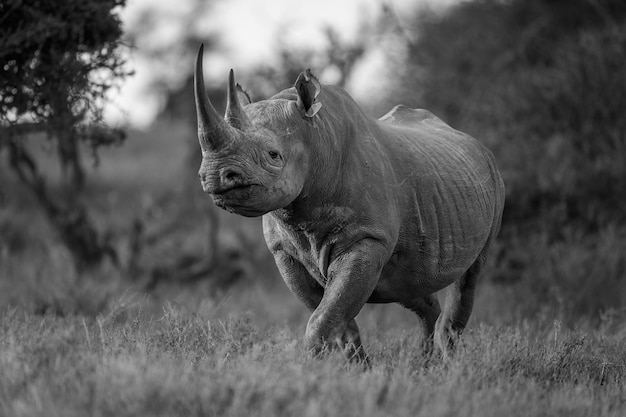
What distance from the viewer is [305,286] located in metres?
5.41

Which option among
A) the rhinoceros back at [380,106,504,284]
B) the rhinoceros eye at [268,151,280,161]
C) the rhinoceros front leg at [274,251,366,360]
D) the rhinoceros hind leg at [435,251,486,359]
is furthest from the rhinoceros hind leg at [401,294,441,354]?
the rhinoceros eye at [268,151,280,161]

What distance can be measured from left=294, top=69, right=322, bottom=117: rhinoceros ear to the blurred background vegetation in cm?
197

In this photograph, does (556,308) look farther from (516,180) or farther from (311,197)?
(311,197)

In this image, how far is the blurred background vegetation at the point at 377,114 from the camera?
7152 mm

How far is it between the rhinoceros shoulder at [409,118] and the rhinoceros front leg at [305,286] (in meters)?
1.52

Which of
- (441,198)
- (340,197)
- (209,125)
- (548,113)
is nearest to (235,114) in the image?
(209,125)

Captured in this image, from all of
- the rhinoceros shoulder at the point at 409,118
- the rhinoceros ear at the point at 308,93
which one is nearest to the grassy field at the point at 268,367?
the rhinoceros ear at the point at 308,93

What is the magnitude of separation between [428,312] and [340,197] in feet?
5.36

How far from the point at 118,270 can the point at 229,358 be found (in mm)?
7884

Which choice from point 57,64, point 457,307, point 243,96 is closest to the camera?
point 243,96

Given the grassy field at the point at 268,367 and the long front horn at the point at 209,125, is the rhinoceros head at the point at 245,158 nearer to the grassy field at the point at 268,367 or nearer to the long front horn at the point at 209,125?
the long front horn at the point at 209,125

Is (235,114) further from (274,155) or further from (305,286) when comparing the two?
(305,286)

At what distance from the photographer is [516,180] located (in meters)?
13.3

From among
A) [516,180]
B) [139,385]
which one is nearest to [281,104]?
[139,385]
